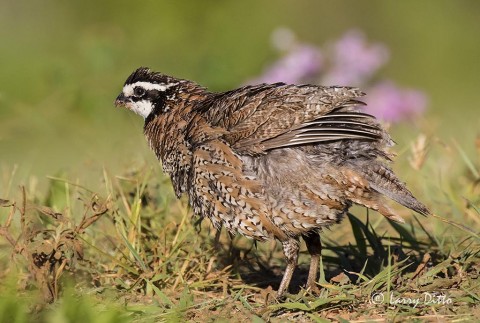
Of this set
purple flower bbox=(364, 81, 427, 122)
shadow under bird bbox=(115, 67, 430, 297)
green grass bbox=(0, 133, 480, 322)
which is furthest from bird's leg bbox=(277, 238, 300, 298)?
purple flower bbox=(364, 81, 427, 122)

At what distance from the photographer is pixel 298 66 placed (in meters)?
9.68

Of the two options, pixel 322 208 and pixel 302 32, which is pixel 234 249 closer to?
pixel 322 208

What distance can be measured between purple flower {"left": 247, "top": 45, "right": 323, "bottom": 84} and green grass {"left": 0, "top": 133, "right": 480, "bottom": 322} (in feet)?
9.07

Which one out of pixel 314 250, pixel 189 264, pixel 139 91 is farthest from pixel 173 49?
pixel 314 250

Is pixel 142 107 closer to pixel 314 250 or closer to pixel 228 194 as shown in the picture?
pixel 228 194

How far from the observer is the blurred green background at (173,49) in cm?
995

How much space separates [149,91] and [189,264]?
121cm

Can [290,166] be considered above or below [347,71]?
below

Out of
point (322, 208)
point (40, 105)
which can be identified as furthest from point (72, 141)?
point (322, 208)

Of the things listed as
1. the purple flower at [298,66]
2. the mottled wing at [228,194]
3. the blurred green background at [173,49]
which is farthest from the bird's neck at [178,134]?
the purple flower at [298,66]

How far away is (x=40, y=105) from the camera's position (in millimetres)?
9977

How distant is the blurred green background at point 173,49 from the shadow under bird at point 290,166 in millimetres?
3750

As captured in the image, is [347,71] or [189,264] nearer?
[189,264]
